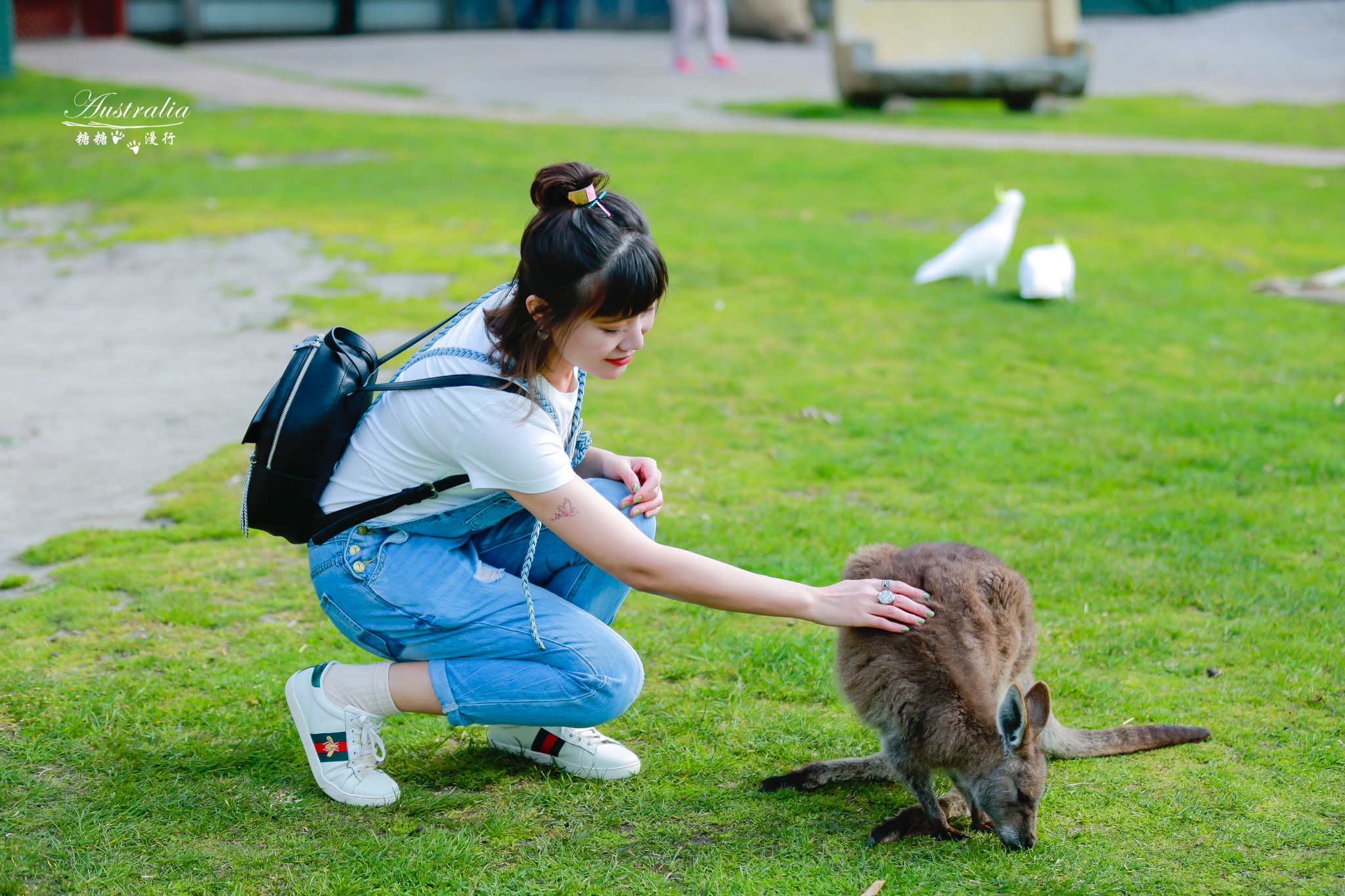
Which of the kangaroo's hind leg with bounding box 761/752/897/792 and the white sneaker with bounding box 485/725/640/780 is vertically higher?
the white sneaker with bounding box 485/725/640/780

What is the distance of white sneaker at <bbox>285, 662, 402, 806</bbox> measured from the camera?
2.57 metres

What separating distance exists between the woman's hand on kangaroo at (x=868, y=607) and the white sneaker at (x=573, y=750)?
608mm

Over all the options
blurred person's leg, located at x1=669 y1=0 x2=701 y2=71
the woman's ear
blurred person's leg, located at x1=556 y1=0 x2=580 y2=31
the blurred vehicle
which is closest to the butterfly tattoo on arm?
the woman's ear

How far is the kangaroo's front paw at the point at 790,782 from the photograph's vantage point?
2.71 meters

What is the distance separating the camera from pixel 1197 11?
2400 centimetres

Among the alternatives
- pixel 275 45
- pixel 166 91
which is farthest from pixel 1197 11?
pixel 166 91

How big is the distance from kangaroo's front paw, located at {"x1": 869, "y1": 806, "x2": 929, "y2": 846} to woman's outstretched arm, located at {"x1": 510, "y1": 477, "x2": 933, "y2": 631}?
44 centimetres

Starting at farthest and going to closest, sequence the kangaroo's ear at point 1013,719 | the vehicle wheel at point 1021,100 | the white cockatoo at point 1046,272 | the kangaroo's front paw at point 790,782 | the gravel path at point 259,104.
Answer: the vehicle wheel at point 1021,100 < the white cockatoo at point 1046,272 < the gravel path at point 259,104 < the kangaroo's front paw at point 790,782 < the kangaroo's ear at point 1013,719

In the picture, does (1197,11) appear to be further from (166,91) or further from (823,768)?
(823,768)

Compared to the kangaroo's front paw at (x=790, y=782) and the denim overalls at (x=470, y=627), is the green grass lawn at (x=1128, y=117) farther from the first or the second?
the denim overalls at (x=470, y=627)

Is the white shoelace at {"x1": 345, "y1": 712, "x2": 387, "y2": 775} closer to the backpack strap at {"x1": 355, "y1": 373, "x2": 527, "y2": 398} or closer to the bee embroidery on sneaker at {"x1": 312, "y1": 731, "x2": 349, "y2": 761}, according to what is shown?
the bee embroidery on sneaker at {"x1": 312, "y1": 731, "x2": 349, "y2": 761}

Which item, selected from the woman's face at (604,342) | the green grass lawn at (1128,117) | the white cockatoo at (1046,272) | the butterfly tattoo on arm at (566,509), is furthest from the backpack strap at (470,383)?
the green grass lawn at (1128,117)

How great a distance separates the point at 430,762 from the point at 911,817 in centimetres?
108

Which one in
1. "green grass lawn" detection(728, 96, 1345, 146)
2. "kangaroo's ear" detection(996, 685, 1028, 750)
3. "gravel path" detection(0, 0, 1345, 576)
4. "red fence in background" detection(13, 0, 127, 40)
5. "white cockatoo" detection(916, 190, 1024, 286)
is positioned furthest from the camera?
"red fence in background" detection(13, 0, 127, 40)
